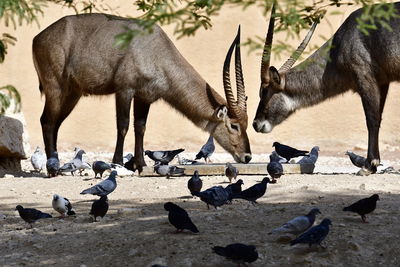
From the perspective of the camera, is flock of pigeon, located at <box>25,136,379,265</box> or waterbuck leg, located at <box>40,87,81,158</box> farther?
waterbuck leg, located at <box>40,87,81,158</box>

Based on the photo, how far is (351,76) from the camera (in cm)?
1098

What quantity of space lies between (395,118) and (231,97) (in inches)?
352

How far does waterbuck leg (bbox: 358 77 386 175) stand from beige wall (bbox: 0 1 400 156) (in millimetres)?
8557

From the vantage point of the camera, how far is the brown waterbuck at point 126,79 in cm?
1174

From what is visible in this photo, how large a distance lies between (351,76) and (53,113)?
4.25 meters

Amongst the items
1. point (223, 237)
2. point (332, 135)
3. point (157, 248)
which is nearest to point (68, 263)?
point (157, 248)

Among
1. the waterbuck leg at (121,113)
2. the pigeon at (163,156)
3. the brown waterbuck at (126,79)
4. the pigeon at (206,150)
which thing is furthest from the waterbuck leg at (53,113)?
the pigeon at (206,150)

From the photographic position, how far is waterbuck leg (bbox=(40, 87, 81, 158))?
12.0 metres

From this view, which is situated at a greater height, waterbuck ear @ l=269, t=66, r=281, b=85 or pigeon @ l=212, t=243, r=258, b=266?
waterbuck ear @ l=269, t=66, r=281, b=85

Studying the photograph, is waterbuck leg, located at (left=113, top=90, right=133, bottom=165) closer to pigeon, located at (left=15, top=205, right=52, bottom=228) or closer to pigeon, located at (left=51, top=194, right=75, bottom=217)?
pigeon, located at (left=51, top=194, right=75, bottom=217)

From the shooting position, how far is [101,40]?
1191cm

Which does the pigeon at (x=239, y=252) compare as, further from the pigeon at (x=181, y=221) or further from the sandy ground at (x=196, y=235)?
the pigeon at (x=181, y=221)

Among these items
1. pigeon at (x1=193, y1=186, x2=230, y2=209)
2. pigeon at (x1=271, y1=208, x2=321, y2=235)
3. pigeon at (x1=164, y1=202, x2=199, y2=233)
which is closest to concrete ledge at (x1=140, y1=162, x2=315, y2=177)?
pigeon at (x1=193, y1=186, x2=230, y2=209)

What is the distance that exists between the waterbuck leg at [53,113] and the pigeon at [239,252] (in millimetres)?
6902
